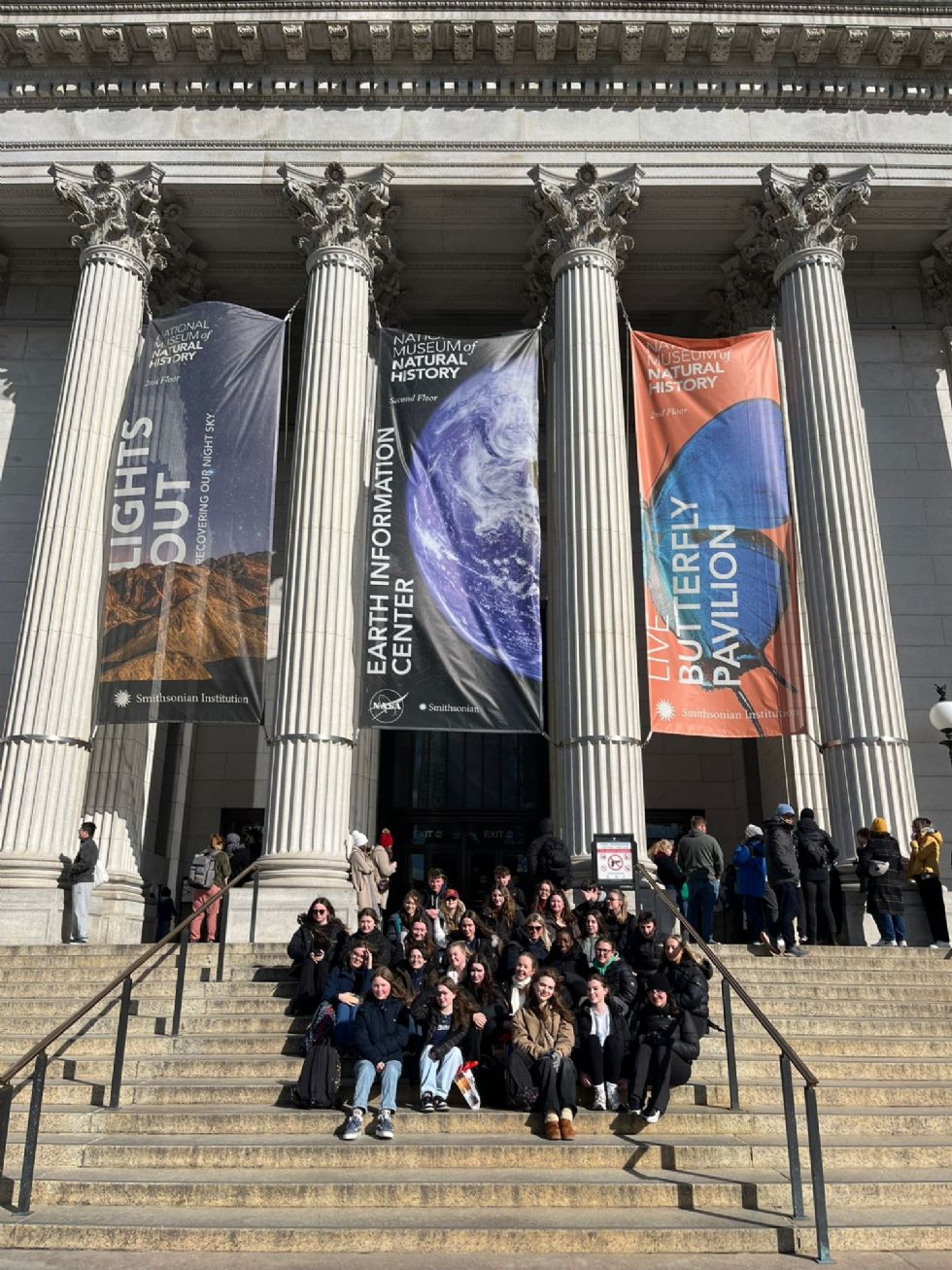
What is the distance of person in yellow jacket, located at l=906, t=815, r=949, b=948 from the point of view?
536 inches

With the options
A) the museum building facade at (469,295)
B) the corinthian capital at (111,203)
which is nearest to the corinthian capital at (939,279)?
the museum building facade at (469,295)

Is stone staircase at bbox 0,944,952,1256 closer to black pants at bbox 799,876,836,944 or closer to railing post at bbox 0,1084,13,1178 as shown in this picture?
railing post at bbox 0,1084,13,1178

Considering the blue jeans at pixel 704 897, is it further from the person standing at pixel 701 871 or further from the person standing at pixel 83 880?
the person standing at pixel 83 880

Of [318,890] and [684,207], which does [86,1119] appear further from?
[684,207]

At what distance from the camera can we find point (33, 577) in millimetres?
16250

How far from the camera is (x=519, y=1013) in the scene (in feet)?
28.2

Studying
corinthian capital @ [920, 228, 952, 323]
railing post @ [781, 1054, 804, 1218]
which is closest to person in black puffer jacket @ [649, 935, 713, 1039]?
railing post @ [781, 1054, 804, 1218]

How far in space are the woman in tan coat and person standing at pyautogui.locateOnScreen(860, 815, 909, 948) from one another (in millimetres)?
6180

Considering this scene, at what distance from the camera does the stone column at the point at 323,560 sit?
14734mm

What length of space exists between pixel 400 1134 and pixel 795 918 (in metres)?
6.91

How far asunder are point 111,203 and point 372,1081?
15999 mm

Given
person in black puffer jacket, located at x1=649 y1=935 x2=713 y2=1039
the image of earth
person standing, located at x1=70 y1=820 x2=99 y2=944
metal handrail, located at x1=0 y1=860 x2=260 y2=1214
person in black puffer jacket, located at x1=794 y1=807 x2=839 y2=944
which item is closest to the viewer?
metal handrail, located at x1=0 y1=860 x2=260 y2=1214

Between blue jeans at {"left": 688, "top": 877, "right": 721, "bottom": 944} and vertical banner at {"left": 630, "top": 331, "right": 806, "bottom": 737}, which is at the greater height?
vertical banner at {"left": 630, "top": 331, "right": 806, "bottom": 737}

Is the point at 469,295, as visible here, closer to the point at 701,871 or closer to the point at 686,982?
the point at 701,871
